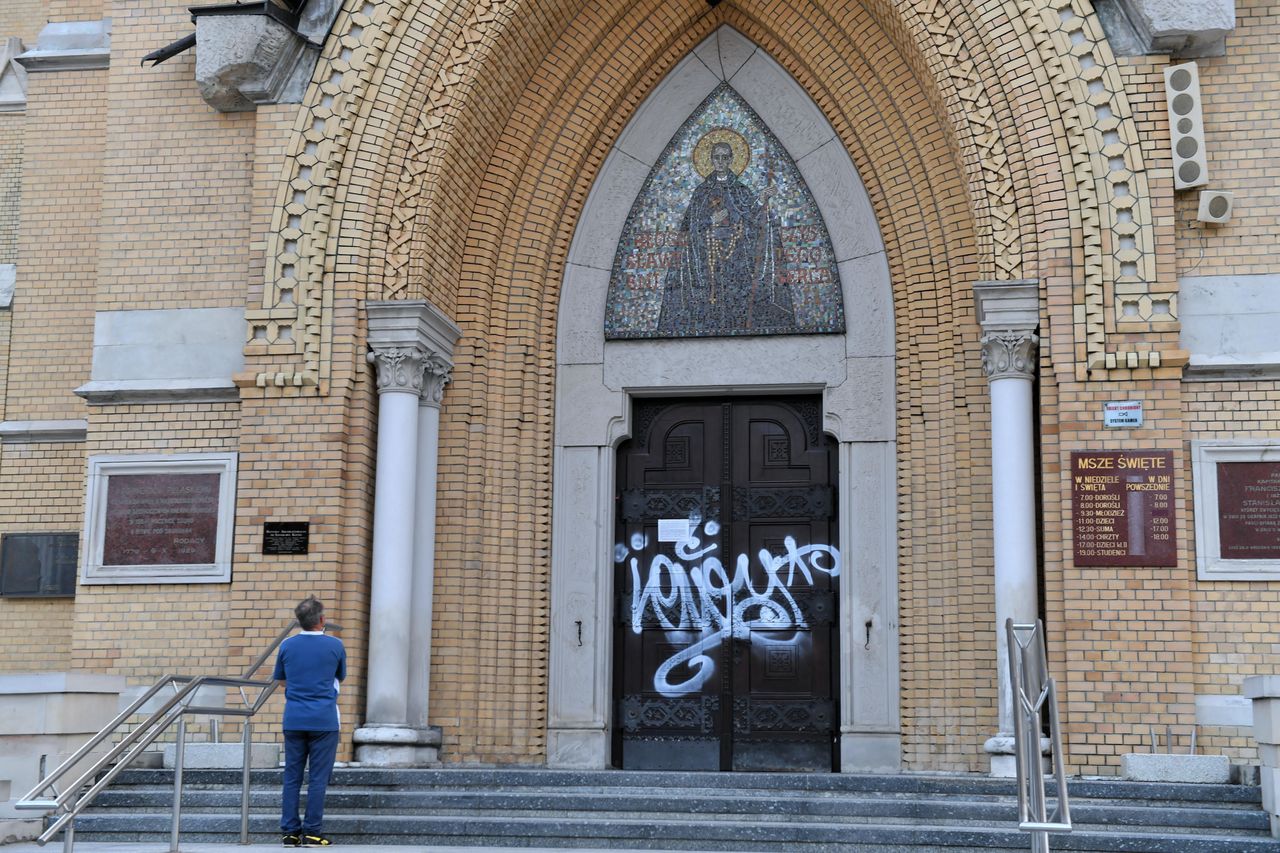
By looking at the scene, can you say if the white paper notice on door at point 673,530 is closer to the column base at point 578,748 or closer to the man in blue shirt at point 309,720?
the column base at point 578,748

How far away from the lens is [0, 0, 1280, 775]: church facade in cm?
1041

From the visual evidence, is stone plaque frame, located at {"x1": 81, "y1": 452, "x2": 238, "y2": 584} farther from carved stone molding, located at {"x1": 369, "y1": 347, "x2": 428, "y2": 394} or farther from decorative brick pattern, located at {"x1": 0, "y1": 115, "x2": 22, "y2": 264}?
decorative brick pattern, located at {"x1": 0, "y1": 115, "x2": 22, "y2": 264}

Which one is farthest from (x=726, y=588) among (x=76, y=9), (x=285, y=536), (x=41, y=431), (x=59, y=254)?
(x=76, y=9)

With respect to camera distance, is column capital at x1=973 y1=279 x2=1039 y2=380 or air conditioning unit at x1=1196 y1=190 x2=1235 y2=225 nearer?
air conditioning unit at x1=1196 y1=190 x2=1235 y2=225

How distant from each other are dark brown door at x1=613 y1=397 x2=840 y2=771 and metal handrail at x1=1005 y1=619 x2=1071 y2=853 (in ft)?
14.4

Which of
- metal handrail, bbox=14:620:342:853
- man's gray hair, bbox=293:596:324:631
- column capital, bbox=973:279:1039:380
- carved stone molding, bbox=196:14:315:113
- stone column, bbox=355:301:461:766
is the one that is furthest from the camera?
carved stone molding, bbox=196:14:315:113

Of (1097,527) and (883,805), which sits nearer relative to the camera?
(883,805)

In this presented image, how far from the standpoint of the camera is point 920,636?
37.6ft

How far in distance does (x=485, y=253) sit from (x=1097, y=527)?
196 inches

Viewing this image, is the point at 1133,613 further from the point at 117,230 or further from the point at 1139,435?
the point at 117,230

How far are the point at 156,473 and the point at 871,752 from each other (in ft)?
17.8

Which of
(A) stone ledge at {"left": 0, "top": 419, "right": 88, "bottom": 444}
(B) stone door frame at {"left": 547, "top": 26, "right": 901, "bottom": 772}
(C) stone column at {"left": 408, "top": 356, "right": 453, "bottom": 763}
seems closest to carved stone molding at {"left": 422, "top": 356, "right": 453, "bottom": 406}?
(C) stone column at {"left": 408, "top": 356, "right": 453, "bottom": 763}

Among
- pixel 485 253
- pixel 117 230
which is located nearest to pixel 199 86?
pixel 117 230

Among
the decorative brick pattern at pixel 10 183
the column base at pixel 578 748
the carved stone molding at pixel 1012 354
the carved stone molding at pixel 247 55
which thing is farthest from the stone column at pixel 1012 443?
the decorative brick pattern at pixel 10 183
